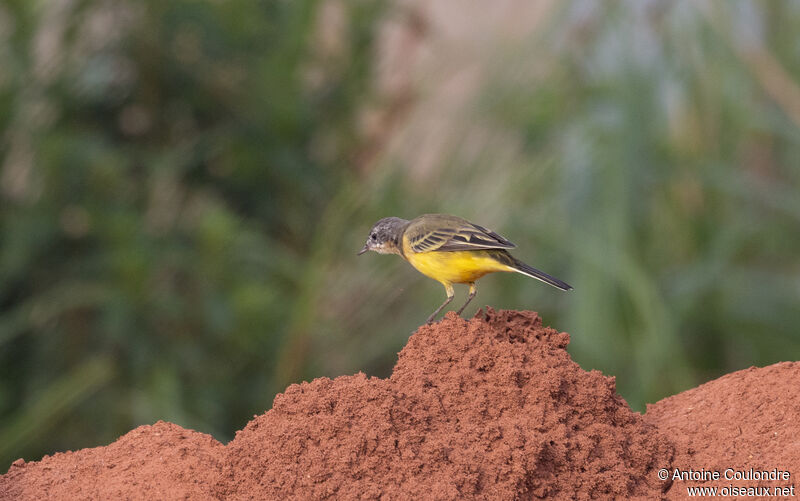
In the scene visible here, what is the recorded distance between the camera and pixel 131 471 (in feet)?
8.10

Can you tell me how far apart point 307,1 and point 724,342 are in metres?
3.82

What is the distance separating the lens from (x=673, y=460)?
98.4 inches

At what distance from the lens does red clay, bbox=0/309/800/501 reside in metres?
A: 2.25

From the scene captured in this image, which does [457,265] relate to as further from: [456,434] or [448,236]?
[456,434]

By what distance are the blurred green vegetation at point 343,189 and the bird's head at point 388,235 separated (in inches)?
94.4

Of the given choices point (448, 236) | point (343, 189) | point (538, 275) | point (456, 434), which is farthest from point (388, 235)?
point (343, 189)

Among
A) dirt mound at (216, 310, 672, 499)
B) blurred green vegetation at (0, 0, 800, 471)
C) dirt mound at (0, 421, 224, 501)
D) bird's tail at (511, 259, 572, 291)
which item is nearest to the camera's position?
dirt mound at (216, 310, 672, 499)

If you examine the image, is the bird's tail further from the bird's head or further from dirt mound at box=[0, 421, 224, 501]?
dirt mound at box=[0, 421, 224, 501]

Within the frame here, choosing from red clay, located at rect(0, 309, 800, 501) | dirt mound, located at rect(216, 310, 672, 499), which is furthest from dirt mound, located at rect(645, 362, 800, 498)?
dirt mound, located at rect(216, 310, 672, 499)

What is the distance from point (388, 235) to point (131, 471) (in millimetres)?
1254

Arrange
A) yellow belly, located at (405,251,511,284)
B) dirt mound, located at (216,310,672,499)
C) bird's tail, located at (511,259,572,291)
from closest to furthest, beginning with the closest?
dirt mound, located at (216,310,672,499) < bird's tail, located at (511,259,572,291) < yellow belly, located at (405,251,511,284)

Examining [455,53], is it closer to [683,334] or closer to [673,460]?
[683,334]

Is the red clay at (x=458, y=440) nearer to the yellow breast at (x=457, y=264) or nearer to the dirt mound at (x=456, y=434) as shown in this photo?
the dirt mound at (x=456, y=434)

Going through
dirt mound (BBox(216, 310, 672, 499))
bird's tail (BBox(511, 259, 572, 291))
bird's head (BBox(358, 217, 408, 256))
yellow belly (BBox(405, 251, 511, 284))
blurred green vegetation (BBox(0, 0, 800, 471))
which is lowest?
dirt mound (BBox(216, 310, 672, 499))
